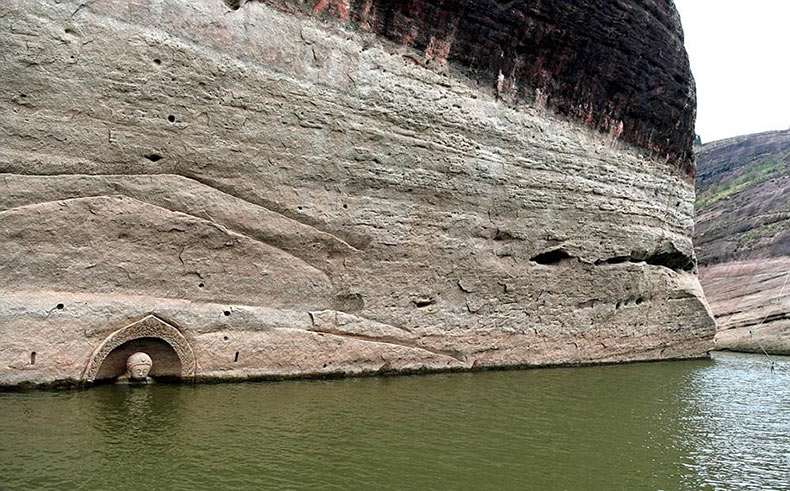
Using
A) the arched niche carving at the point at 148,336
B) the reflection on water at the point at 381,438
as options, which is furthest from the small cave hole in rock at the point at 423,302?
the arched niche carving at the point at 148,336

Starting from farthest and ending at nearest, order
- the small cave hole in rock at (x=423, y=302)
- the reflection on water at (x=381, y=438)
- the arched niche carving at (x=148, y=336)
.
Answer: the small cave hole in rock at (x=423, y=302) < the arched niche carving at (x=148, y=336) < the reflection on water at (x=381, y=438)

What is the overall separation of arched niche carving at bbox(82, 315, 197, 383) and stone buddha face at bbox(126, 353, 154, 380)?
209 millimetres

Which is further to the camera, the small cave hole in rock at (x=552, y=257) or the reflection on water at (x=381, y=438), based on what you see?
the small cave hole in rock at (x=552, y=257)

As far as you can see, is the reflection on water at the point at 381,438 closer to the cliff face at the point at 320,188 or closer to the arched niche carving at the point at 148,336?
the arched niche carving at the point at 148,336

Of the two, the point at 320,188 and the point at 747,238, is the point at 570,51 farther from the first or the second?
the point at 747,238

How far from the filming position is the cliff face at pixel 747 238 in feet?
66.7

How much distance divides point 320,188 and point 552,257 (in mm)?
4852

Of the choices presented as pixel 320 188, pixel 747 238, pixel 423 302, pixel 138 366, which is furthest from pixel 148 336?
pixel 747 238

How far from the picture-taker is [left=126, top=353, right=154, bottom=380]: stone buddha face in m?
6.69

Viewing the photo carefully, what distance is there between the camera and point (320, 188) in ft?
27.5

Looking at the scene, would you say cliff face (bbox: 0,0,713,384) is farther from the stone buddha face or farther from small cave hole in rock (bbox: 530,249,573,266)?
the stone buddha face

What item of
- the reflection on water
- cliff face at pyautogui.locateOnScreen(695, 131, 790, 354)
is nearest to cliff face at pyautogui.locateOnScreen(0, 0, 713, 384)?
the reflection on water

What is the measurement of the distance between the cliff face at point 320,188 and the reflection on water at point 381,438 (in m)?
0.94

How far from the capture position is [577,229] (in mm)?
11336
